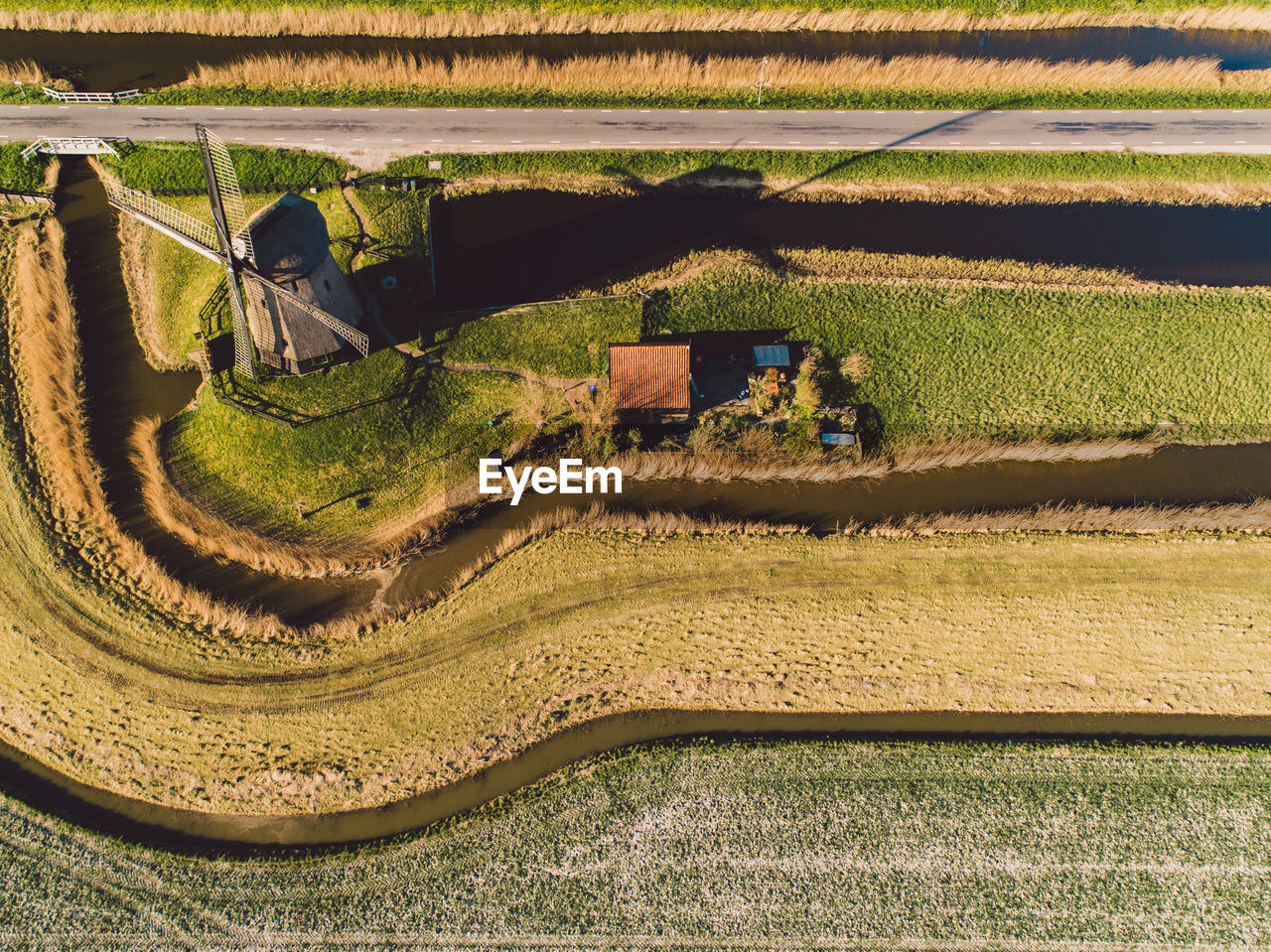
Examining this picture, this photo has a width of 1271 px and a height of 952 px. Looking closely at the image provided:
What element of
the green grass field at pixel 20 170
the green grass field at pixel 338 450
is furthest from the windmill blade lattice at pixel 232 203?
the green grass field at pixel 20 170

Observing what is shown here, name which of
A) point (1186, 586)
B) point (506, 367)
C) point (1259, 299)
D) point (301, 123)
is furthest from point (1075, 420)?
point (301, 123)

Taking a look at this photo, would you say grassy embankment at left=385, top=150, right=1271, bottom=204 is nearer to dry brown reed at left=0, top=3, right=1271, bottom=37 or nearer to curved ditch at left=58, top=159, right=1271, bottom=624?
curved ditch at left=58, top=159, right=1271, bottom=624

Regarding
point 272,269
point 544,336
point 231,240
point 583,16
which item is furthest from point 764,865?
point 583,16

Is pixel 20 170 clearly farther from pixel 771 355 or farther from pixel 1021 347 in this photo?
pixel 1021 347

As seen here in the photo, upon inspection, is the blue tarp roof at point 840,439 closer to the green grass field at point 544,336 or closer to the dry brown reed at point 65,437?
the green grass field at point 544,336

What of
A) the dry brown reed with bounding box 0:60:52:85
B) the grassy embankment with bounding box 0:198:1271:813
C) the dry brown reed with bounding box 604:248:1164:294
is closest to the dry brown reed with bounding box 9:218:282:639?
the grassy embankment with bounding box 0:198:1271:813

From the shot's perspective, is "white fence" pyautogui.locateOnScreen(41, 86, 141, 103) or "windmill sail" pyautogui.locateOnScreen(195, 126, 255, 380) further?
"white fence" pyautogui.locateOnScreen(41, 86, 141, 103)
